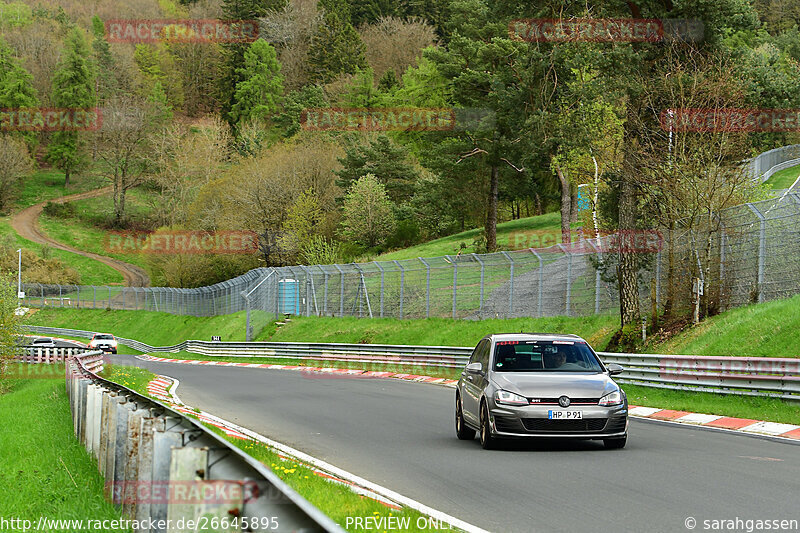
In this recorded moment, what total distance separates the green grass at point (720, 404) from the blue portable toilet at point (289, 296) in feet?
111

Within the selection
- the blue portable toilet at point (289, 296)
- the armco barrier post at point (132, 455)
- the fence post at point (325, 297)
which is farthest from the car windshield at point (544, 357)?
the blue portable toilet at point (289, 296)

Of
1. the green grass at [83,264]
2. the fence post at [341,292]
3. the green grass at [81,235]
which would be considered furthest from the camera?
the green grass at [81,235]

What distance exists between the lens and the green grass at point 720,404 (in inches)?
646

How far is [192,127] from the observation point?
120 metres

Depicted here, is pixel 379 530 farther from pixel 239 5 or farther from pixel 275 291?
pixel 239 5

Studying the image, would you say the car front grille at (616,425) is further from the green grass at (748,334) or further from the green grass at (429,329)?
the green grass at (429,329)

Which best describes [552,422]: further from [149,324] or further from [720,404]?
[149,324]

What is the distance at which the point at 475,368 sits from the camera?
546 inches

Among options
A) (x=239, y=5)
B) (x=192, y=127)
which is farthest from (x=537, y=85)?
(x=239, y=5)

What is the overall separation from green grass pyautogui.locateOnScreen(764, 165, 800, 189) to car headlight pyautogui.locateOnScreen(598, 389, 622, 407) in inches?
1794

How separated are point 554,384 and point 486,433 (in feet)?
3.71

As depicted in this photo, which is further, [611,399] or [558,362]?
[558,362]

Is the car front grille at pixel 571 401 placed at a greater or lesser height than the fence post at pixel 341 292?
greater

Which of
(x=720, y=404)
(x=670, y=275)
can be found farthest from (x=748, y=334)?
(x=670, y=275)
